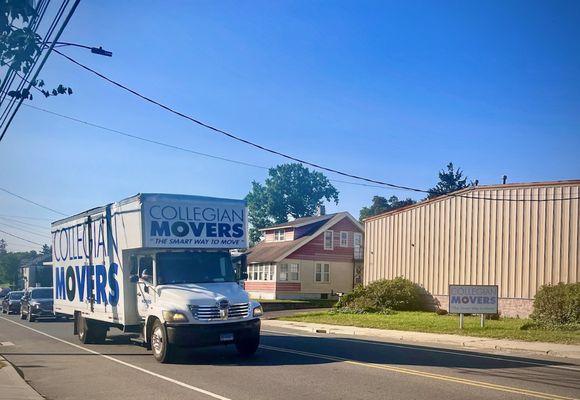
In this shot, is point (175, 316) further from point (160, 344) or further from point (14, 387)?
point (14, 387)

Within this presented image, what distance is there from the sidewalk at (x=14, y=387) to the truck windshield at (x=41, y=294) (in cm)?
2008

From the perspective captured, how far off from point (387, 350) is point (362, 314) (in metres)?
14.5

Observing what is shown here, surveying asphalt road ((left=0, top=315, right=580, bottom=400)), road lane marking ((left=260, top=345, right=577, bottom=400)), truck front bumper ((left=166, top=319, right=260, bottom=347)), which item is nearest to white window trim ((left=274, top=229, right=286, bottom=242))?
asphalt road ((left=0, top=315, right=580, bottom=400))

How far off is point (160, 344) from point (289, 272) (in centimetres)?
3973

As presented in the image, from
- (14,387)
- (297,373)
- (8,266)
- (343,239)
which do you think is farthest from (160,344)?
(8,266)

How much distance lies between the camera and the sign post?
2308cm

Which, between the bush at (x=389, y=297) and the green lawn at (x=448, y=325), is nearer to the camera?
the green lawn at (x=448, y=325)

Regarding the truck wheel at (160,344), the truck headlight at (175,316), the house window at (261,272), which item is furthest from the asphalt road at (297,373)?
the house window at (261,272)

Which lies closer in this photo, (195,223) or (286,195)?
(195,223)

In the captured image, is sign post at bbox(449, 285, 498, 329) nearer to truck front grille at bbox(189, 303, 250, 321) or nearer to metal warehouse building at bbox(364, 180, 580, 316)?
metal warehouse building at bbox(364, 180, 580, 316)

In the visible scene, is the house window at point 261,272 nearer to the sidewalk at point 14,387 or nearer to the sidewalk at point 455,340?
the sidewalk at point 455,340

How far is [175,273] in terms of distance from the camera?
14023 millimetres

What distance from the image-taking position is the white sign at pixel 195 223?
1387 centimetres

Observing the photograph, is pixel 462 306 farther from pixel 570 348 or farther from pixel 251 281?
pixel 251 281
